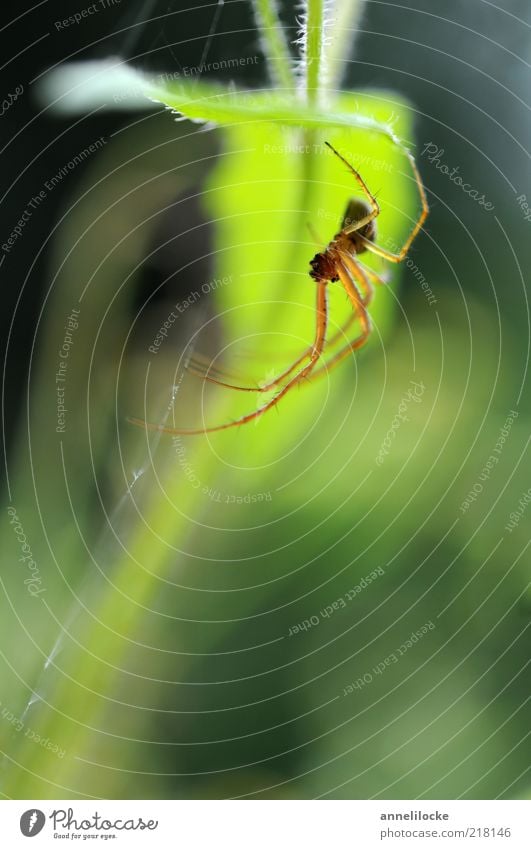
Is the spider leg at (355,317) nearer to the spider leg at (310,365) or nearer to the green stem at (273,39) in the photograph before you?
the spider leg at (310,365)

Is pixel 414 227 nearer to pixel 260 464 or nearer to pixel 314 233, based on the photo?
pixel 314 233
